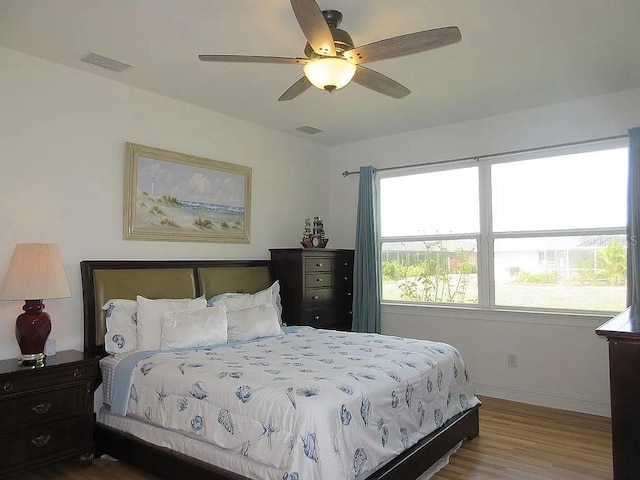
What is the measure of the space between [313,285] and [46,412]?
8.63 feet

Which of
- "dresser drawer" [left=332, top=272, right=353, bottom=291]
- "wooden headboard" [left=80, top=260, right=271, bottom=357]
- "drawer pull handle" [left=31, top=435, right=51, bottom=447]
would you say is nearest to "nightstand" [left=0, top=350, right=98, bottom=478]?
"drawer pull handle" [left=31, top=435, right=51, bottom=447]

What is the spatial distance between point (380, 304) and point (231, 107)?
2.61m

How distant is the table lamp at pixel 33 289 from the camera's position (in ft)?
9.52

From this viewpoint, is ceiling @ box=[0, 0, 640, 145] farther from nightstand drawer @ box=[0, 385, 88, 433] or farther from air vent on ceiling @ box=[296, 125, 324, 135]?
nightstand drawer @ box=[0, 385, 88, 433]

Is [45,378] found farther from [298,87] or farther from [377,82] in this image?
[377,82]

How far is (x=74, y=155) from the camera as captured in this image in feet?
11.5

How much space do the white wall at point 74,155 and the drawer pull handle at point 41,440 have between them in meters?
0.65

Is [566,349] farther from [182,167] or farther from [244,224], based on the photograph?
[182,167]

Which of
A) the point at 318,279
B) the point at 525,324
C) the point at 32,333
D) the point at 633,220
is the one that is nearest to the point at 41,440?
the point at 32,333

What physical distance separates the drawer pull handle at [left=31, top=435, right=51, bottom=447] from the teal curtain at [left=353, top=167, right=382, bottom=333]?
10.5 feet

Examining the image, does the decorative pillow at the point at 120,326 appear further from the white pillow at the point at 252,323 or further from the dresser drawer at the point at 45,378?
the white pillow at the point at 252,323

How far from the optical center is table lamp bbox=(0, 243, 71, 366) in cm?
290

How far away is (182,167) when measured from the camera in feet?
13.8

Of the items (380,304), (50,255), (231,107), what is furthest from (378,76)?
(380,304)
